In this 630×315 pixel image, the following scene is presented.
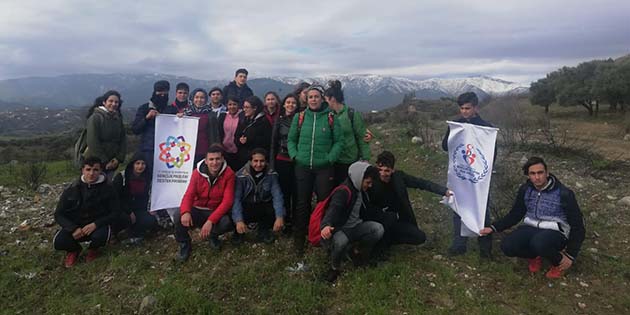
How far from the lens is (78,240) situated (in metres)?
5.22

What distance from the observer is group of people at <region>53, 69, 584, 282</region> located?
4.65 meters

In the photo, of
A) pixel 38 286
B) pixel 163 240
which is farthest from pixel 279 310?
pixel 38 286

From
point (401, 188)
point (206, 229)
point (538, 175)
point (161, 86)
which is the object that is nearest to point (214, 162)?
point (206, 229)

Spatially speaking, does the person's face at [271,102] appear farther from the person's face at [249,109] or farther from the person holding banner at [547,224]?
the person holding banner at [547,224]

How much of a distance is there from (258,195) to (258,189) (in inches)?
3.6

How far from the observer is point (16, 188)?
33.7ft

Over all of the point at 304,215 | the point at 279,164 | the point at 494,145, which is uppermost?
the point at 494,145

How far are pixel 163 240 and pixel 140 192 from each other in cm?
87

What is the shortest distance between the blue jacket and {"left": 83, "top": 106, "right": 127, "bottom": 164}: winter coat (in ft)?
6.94

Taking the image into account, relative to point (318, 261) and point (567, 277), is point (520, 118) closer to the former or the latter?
point (567, 277)

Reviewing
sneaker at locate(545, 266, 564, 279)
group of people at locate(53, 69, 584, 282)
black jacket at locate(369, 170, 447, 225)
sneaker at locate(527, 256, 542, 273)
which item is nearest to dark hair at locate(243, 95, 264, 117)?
group of people at locate(53, 69, 584, 282)

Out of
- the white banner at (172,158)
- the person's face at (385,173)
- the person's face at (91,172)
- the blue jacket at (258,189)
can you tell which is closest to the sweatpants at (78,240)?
the person's face at (91,172)

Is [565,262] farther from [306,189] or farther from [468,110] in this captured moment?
[306,189]

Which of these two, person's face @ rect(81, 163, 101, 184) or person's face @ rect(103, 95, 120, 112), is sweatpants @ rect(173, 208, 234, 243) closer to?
person's face @ rect(81, 163, 101, 184)
